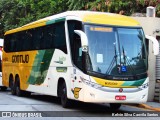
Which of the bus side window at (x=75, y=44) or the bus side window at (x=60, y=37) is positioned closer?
the bus side window at (x=75, y=44)

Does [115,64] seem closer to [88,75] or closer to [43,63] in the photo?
[88,75]

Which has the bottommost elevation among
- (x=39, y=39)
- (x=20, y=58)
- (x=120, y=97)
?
(x=120, y=97)

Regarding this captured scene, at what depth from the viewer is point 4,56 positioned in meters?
23.1

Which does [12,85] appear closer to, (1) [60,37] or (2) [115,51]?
(1) [60,37]

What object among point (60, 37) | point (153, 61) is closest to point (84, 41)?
point (60, 37)

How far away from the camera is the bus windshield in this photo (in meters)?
12.8

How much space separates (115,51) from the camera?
13.0 meters

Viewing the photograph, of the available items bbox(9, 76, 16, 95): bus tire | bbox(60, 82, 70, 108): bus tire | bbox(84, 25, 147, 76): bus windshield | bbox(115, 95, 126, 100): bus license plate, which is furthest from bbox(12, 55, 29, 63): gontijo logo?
bbox(115, 95, 126, 100): bus license plate

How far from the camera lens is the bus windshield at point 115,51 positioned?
12.8 m

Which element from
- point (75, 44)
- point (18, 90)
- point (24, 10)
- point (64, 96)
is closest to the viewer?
point (75, 44)

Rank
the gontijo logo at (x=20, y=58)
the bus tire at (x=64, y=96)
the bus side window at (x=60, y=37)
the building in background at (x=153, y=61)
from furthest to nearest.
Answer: the gontijo logo at (x=20, y=58), the building in background at (x=153, y=61), the bus side window at (x=60, y=37), the bus tire at (x=64, y=96)

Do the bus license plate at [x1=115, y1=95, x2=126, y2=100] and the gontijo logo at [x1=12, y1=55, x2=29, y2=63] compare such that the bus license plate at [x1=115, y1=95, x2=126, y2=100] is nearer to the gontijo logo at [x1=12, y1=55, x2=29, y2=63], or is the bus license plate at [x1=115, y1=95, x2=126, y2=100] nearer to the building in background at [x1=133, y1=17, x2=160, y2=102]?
the building in background at [x1=133, y1=17, x2=160, y2=102]

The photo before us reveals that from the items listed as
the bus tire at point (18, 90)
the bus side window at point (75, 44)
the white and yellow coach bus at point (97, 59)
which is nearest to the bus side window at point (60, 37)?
the white and yellow coach bus at point (97, 59)

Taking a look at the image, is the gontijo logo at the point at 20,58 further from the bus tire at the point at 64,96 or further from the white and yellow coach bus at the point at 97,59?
the bus tire at the point at 64,96
